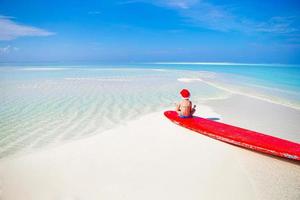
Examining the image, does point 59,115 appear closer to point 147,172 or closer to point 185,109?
point 185,109

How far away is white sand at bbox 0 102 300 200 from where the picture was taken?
9.66 feet

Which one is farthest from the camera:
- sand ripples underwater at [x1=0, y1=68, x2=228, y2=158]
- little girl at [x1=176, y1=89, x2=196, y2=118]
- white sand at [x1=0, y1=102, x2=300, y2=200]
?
little girl at [x1=176, y1=89, x2=196, y2=118]

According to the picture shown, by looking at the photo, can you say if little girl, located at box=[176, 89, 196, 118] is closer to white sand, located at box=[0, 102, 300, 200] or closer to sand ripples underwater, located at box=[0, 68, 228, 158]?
white sand, located at box=[0, 102, 300, 200]

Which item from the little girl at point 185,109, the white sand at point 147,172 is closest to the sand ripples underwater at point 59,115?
the white sand at point 147,172

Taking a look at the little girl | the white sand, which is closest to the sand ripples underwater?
the white sand

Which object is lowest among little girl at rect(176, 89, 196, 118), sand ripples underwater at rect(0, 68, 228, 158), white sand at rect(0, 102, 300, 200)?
white sand at rect(0, 102, 300, 200)

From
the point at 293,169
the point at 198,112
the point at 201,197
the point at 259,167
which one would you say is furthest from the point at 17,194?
the point at 198,112

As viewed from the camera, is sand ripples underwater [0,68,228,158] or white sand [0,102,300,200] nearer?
white sand [0,102,300,200]

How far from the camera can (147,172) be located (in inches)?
135

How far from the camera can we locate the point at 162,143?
15.0ft

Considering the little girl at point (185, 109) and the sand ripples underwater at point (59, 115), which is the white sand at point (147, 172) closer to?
the sand ripples underwater at point (59, 115)

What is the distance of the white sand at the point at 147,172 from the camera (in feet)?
9.66

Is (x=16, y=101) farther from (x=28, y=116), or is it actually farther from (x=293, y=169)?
(x=293, y=169)

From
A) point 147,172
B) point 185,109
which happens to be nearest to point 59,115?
point 185,109
